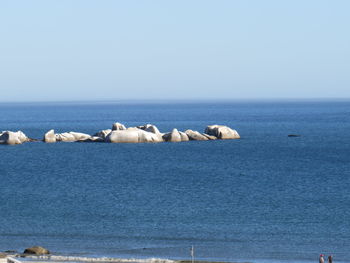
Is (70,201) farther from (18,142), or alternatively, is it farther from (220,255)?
(18,142)

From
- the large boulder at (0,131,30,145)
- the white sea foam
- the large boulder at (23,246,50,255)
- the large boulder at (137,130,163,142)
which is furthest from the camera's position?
the large boulder at (0,131,30,145)

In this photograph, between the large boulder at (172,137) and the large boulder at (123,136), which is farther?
the large boulder at (172,137)

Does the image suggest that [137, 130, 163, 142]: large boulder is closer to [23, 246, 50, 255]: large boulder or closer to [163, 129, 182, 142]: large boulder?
[163, 129, 182, 142]: large boulder

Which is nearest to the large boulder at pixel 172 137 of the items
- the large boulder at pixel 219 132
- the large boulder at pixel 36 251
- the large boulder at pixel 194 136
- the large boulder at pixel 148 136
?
the large boulder at pixel 148 136

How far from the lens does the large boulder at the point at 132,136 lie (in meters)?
118

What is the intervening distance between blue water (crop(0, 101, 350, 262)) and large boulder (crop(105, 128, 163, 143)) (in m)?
7.94

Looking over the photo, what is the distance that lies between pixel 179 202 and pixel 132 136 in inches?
2243

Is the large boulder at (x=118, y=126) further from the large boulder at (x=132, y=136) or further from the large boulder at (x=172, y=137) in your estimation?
the large boulder at (x=172, y=137)

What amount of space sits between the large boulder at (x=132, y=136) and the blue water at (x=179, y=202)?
26.1ft

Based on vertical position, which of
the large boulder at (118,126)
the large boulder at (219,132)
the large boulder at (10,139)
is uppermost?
the large boulder at (118,126)

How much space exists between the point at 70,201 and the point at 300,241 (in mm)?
22039

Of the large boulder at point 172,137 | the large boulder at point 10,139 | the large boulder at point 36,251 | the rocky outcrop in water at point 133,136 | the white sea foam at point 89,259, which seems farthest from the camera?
the large boulder at point 10,139

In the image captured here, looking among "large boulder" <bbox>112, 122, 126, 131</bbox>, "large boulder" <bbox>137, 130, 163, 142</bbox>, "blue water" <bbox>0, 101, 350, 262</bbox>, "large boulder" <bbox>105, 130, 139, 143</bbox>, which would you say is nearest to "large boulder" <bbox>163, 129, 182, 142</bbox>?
"large boulder" <bbox>137, 130, 163, 142</bbox>

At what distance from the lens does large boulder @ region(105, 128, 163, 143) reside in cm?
11768
